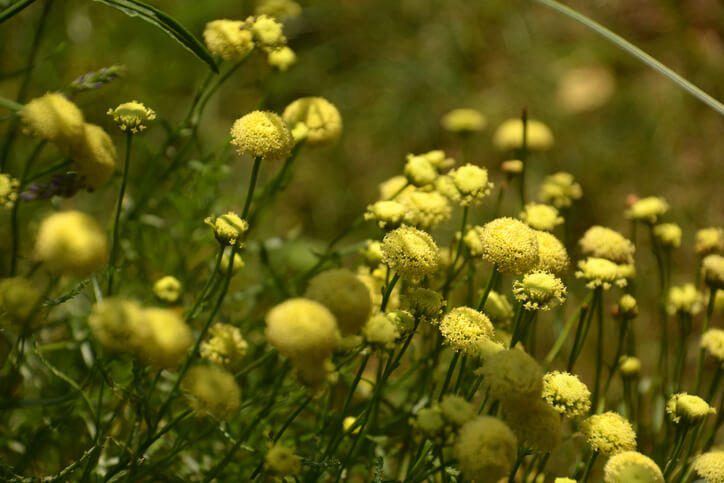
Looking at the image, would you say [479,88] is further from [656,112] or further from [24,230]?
[24,230]

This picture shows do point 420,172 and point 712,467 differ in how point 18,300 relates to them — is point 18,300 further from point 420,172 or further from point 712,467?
point 712,467

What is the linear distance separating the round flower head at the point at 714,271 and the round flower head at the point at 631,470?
266 millimetres

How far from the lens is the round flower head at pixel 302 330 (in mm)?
380

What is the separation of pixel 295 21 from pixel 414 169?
89 centimetres

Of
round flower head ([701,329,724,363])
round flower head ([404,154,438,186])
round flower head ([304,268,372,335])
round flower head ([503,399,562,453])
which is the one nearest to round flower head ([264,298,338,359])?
round flower head ([304,268,372,335])

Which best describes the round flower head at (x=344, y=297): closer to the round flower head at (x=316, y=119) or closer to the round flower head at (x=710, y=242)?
the round flower head at (x=316, y=119)

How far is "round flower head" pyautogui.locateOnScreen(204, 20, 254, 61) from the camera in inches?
23.5

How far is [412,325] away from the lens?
18.9 inches

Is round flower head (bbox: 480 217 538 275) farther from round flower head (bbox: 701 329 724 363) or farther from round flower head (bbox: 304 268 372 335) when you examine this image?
round flower head (bbox: 701 329 724 363)

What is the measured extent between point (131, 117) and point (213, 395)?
20 centimetres

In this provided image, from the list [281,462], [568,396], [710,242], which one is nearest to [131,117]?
[281,462]

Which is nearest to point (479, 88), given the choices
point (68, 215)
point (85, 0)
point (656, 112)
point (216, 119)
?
point (656, 112)

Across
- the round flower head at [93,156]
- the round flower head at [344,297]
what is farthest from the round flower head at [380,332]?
the round flower head at [93,156]

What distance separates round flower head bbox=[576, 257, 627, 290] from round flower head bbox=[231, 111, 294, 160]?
0.27 metres
